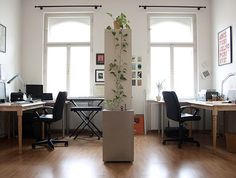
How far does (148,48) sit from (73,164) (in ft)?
12.3

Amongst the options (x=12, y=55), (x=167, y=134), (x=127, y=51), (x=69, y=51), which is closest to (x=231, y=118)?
(x=167, y=134)

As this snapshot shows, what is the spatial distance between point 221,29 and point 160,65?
158 cm

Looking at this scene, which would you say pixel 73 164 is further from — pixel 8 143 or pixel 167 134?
pixel 167 134

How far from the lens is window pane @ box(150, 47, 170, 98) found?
6.55 metres

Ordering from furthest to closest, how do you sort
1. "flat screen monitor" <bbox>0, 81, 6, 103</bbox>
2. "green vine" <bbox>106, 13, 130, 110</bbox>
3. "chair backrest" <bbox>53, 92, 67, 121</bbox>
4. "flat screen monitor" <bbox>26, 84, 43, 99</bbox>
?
1. "flat screen monitor" <bbox>26, 84, 43, 99</bbox>
2. "flat screen monitor" <bbox>0, 81, 6, 103</bbox>
3. "chair backrest" <bbox>53, 92, 67, 121</bbox>
4. "green vine" <bbox>106, 13, 130, 110</bbox>

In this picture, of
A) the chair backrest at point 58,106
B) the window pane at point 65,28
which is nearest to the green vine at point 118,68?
the chair backrest at point 58,106

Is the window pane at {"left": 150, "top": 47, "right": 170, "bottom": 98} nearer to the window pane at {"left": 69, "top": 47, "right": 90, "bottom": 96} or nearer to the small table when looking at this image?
the small table

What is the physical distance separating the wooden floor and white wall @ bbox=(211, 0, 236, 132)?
1.42 meters

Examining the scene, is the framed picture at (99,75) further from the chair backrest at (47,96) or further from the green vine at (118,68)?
the green vine at (118,68)

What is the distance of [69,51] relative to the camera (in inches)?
258

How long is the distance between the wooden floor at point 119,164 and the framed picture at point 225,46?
193 centimetres

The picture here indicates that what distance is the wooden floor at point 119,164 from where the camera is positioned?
10.4 feet

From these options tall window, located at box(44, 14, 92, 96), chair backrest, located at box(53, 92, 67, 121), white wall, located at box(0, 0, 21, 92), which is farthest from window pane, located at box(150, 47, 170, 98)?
white wall, located at box(0, 0, 21, 92)

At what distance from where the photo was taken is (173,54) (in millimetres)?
6566
